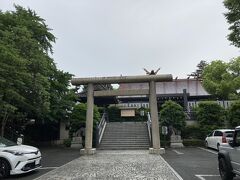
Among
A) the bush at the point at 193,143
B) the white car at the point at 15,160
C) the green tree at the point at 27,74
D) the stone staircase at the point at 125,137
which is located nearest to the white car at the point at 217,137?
the bush at the point at 193,143

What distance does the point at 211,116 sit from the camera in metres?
22.6

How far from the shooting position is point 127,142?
21.3m

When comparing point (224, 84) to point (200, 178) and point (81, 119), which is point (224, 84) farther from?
point (200, 178)

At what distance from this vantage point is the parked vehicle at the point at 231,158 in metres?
7.04

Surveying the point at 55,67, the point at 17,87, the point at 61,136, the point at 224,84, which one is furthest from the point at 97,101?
the point at 17,87

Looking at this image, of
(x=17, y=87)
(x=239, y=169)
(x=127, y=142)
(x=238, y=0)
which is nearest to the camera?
(x=239, y=169)

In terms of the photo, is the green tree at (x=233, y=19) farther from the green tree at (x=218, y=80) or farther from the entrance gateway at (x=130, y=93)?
the green tree at (x=218, y=80)

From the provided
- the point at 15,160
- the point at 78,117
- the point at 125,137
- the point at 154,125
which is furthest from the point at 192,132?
the point at 15,160

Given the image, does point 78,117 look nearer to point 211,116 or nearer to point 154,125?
point 154,125

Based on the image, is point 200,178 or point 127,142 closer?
point 200,178

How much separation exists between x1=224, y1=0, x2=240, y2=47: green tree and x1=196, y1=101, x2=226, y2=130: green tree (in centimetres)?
1054

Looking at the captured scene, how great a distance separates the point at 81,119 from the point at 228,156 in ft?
54.6

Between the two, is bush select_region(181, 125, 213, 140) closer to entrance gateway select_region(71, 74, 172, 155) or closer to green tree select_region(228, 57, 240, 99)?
entrance gateway select_region(71, 74, 172, 155)

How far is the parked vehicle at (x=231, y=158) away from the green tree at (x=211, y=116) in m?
15.0
